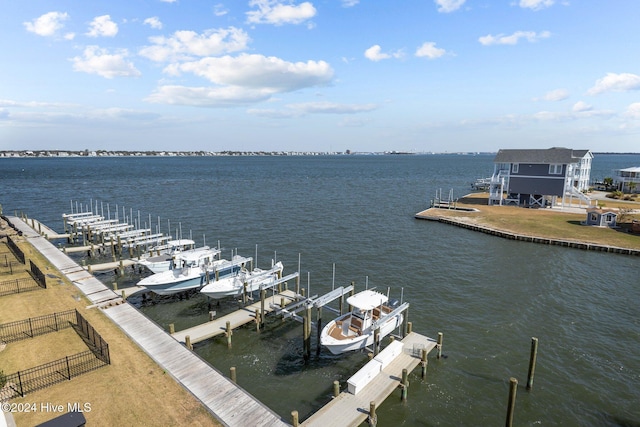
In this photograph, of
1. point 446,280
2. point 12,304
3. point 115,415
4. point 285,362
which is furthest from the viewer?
point 446,280

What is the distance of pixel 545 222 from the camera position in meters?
55.9

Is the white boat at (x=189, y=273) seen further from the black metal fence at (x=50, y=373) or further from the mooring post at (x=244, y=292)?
the black metal fence at (x=50, y=373)

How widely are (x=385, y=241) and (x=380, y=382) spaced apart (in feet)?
100

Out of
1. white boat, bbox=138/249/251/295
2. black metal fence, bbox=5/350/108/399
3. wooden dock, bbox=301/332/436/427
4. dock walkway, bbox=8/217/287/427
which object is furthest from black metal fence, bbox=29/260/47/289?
wooden dock, bbox=301/332/436/427

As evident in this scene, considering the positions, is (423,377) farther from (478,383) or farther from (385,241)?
(385,241)

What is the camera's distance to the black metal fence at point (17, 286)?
89.6 feet

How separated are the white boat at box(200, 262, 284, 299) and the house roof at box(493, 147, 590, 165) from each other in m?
57.3

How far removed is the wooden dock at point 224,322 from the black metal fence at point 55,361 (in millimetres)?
4719

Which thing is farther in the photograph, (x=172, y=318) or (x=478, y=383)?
(x=172, y=318)

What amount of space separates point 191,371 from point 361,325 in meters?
10.2

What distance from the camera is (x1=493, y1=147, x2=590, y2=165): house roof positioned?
212ft

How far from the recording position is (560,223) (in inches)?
2184

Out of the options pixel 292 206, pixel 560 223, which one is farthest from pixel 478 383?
pixel 292 206

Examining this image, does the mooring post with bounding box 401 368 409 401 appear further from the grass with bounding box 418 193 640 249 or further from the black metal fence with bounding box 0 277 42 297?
the grass with bounding box 418 193 640 249
